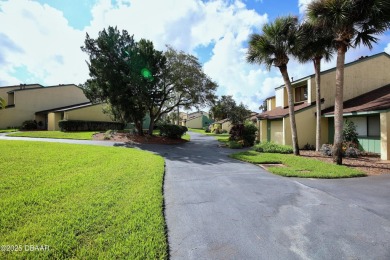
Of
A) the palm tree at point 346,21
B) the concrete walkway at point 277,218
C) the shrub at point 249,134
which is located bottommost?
the concrete walkway at point 277,218

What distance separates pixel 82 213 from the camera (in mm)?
4035

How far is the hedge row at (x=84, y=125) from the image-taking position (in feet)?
88.0

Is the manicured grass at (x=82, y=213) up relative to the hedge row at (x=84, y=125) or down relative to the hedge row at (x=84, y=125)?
down

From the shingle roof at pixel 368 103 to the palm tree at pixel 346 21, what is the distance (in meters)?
3.42

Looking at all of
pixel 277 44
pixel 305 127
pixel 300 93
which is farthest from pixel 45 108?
pixel 305 127

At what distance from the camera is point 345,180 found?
7203 millimetres

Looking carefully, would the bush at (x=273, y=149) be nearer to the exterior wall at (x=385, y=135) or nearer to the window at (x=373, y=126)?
the exterior wall at (x=385, y=135)

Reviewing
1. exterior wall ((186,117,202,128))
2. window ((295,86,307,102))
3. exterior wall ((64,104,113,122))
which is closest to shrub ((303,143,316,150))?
window ((295,86,307,102))

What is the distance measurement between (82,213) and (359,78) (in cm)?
2038

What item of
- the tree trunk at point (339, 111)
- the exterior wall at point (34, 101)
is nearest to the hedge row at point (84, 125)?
the exterior wall at point (34, 101)

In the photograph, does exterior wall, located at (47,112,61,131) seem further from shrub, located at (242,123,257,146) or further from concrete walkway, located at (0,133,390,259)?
concrete walkway, located at (0,133,390,259)

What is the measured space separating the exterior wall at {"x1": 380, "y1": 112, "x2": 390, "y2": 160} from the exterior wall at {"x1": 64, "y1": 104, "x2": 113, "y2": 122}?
33.5 m

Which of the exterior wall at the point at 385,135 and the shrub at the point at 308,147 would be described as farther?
the shrub at the point at 308,147

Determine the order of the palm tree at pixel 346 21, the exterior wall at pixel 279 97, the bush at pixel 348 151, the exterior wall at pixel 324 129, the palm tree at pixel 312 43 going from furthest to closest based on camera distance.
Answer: the exterior wall at pixel 279 97
the exterior wall at pixel 324 129
the bush at pixel 348 151
the palm tree at pixel 312 43
the palm tree at pixel 346 21
